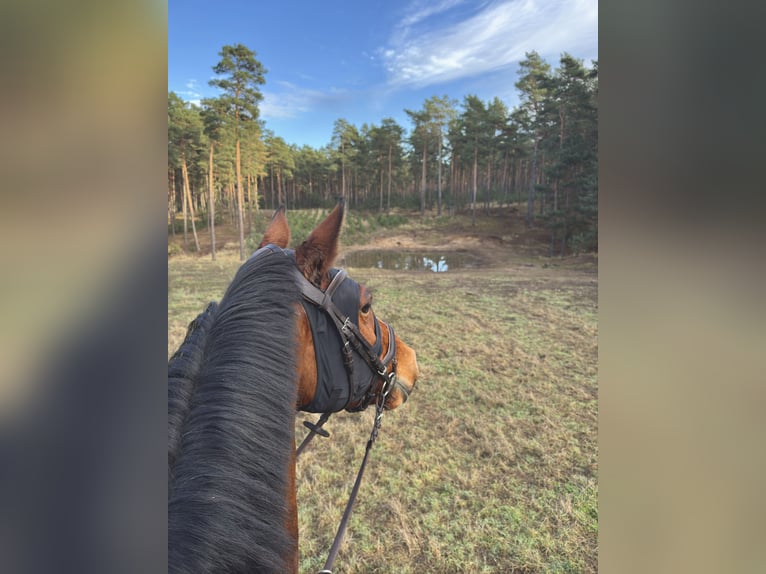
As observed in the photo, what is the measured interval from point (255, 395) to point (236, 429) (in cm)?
11

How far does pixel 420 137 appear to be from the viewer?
3647 cm

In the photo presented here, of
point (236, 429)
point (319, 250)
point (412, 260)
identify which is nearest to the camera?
point (236, 429)

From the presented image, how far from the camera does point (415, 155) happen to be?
4062 cm

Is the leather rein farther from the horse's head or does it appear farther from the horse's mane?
the horse's mane

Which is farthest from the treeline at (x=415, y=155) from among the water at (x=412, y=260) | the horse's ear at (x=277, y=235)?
the water at (x=412, y=260)

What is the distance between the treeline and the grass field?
2531 mm

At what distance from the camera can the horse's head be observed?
1520 mm
